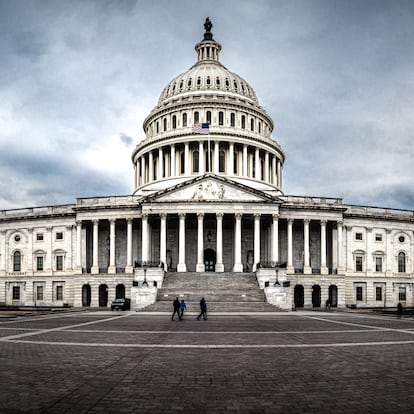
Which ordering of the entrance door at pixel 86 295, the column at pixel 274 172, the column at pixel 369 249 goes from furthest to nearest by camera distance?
1. the column at pixel 274 172
2. the column at pixel 369 249
3. the entrance door at pixel 86 295

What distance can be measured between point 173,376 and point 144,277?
45751 millimetres

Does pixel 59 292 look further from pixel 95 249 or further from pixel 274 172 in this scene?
pixel 274 172

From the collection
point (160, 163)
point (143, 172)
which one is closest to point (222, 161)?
point (160, 163)

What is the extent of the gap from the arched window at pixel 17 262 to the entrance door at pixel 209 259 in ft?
93.5

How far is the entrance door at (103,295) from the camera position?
67.2 metres

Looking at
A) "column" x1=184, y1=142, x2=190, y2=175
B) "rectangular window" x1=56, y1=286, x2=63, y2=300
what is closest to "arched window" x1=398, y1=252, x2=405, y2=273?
"column" x1=184, y1=142, x2=190, y2=175

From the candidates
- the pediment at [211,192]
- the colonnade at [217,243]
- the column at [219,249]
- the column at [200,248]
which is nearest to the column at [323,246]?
the colonnade at [217,243]

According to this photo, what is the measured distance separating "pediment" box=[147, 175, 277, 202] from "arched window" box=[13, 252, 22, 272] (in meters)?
24.7

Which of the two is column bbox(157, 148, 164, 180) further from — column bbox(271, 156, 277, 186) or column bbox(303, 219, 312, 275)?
column bbox(303, 219, 312, 275)

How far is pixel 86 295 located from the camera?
6838 cm

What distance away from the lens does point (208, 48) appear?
338 feet

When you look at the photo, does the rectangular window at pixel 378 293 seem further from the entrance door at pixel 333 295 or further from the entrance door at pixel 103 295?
the entrance door at pixel 103 295

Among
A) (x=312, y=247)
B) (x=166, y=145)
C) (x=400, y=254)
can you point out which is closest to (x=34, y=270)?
(x=166, y=145)

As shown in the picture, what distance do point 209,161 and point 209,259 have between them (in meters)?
16.6
